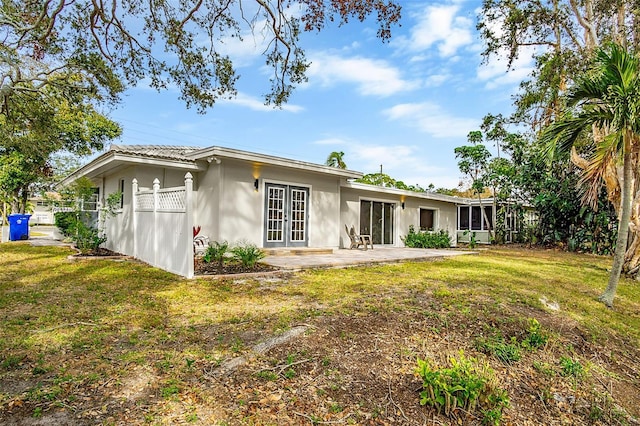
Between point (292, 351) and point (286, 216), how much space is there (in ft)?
25.5

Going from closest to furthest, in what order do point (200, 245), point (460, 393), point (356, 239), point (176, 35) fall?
point (460, 393), point (176, 35), point (200, 245), point (356, 239)

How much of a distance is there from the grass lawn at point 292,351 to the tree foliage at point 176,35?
450cm

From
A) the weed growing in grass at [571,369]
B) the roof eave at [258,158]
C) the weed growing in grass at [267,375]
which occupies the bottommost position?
the weed growing in grass at [571,369]

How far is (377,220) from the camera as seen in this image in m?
15.4

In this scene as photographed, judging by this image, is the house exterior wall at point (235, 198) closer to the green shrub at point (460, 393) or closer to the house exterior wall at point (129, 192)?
the house exterior wall at point (129, 192)

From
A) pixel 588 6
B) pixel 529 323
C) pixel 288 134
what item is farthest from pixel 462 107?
pixel 529 323

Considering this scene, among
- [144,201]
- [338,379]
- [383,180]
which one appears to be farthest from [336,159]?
[338,379]

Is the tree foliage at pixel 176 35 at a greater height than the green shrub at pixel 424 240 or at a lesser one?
greater

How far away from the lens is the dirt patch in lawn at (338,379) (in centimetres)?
237

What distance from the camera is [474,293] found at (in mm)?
5820

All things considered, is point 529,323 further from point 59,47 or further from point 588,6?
point 588,6

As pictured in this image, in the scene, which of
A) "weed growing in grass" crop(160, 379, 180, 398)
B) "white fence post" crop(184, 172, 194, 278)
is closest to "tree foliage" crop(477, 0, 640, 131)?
"white fence post" crop(184, 172, 194, 278)

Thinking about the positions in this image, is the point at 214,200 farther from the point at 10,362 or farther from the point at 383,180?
the point at 383,180

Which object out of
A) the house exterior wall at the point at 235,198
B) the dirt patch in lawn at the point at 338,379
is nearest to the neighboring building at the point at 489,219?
the house exterior wall at the point at 235,198
